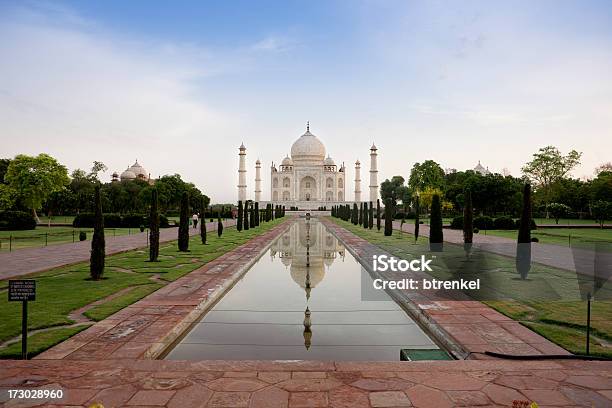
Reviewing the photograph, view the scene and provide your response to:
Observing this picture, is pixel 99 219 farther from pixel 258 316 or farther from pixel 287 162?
pixel 287 162

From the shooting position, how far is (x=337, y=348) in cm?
457

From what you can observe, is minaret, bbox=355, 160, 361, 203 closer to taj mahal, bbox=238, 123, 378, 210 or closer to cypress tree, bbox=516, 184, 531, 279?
taj mahal, bbox=238, 123, 378, 210

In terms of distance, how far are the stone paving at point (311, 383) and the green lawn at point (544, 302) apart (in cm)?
83

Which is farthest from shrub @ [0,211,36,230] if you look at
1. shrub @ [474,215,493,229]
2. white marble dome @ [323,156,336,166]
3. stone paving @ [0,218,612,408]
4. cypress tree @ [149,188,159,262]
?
white marble dome @ [323,156,336,166]

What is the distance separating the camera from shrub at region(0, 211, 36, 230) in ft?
76.7

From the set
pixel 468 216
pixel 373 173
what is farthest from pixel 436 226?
pixel 373 173

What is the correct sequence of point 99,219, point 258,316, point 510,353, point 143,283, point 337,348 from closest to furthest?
point 510,353
point 337,348
point 258,316
point 143,283
point 99,219

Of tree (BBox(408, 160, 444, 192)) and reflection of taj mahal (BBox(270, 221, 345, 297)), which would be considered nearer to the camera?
reflection of taj mahal (BBox(270, 221, 345, 297))

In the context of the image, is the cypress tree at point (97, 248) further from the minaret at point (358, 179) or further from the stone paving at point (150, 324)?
the minaret at point (358, 179)

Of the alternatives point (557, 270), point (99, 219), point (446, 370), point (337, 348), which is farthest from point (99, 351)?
point (557, 270)

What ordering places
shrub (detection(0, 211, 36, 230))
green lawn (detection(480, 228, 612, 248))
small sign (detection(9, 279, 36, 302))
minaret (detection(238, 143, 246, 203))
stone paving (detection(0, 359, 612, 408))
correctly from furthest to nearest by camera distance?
minaret (detection(238, 143, 246, 203)), shrub (detection(0, 211, 36, 230)), green lawn (detection(480, 228, 612, 248)), small sign (detection(9, 279, 36, 302)), stone paving (detection(0, 359, 612, 408))

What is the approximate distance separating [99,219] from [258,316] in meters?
4.24

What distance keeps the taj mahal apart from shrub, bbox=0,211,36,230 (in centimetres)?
4097

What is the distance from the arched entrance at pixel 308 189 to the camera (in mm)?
68125
